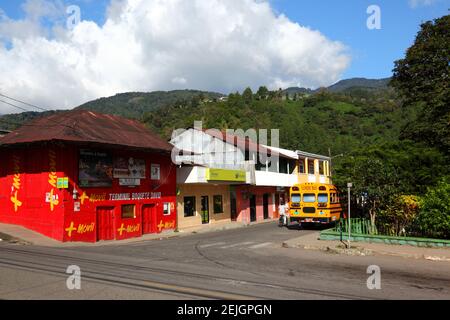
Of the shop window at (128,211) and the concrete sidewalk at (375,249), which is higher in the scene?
the shop window at (128,211)

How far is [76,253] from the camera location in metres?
14.9

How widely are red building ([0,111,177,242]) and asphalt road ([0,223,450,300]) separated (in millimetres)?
4923

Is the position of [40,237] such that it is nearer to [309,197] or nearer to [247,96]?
[309,197]

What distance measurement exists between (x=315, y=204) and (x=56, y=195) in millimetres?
14380

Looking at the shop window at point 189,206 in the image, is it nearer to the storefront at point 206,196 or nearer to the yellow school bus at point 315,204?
the storefront at point 206,196

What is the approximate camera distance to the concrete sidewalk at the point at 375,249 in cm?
1468

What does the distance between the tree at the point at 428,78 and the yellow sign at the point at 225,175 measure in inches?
486

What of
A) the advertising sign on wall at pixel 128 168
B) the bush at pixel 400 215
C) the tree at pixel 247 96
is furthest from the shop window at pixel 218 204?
the tree at pixel 247 96

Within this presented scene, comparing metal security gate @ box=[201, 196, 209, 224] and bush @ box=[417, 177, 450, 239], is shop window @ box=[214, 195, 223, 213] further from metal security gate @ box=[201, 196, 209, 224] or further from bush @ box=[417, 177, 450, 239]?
bush @ box=[417, 177, 450, 239]

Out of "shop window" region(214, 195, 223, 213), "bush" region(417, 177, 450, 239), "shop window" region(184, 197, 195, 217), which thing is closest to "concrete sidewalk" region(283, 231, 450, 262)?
"bush" region(417, 177, 450, 239)

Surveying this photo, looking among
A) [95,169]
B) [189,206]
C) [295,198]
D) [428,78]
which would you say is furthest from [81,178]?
[428,78]
